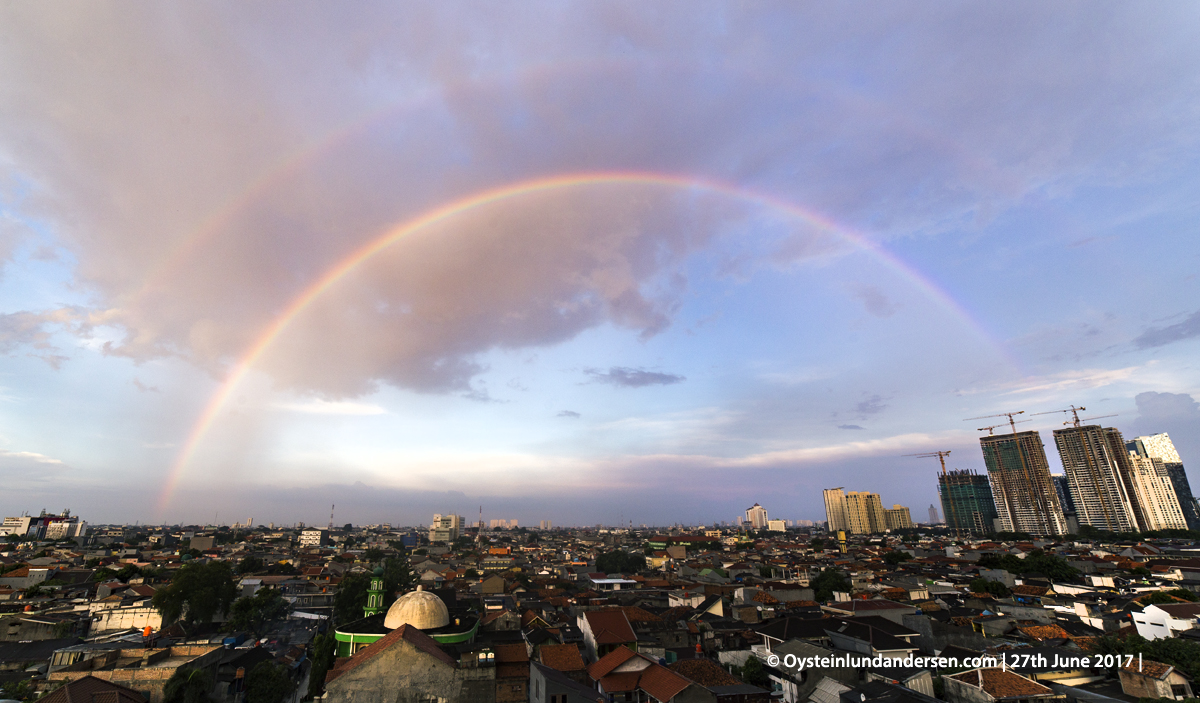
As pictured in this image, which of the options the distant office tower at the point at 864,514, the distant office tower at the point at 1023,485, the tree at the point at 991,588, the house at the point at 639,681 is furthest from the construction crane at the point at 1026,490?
the house at the point at 639,681

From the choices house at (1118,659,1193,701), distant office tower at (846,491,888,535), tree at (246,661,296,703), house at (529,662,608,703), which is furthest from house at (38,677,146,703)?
distant office tower at (846,491,888,535)

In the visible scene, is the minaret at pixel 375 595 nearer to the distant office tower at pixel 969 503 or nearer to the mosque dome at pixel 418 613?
the mosque dome at pixel 418 613

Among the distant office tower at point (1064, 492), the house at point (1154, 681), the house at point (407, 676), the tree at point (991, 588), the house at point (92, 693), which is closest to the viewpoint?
the house at point (92, 693)

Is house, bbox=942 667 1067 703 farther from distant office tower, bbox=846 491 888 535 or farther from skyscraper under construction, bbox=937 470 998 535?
distant office tower, bbox=846 491 888 535

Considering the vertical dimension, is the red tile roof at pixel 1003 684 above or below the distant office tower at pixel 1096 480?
below

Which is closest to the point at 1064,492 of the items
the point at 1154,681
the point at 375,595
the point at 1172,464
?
the point at 1172,464

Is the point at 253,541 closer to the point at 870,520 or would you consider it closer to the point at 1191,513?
the point at 870,520

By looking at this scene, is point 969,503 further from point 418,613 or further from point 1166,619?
point 418,613
